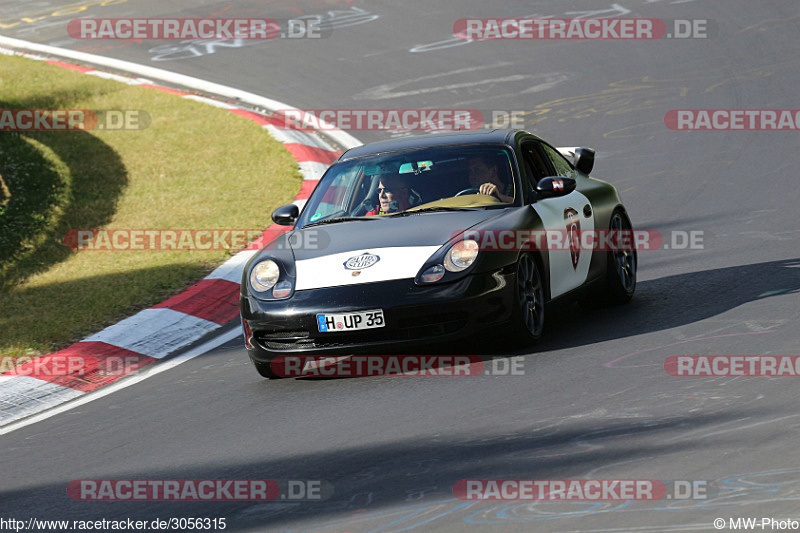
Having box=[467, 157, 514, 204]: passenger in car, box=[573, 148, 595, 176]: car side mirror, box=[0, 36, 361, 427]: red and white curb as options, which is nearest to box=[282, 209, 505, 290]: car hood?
box=[467, 157, 514, 204]: passenger in car

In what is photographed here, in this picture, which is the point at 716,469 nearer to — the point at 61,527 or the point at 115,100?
the point at 61,527

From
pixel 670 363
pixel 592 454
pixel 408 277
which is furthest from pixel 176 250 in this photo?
pixel 592 454

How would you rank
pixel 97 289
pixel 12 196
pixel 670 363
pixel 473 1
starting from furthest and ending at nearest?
pixel 473 1, pixel 12 196, pixel 97 289, pixel 670 363

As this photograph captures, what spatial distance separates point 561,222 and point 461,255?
4.02 feet

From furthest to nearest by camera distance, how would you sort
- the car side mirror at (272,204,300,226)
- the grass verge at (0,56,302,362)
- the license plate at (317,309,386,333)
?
1. the grass verge at (0,56,302,362)
2. the car side mirror at (272,204,300,226)
3. the license plate at (317,309,386,333)

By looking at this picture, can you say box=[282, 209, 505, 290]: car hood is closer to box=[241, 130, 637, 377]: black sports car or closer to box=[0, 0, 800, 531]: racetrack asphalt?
box=[241, 130, 637, 377]: black sports car

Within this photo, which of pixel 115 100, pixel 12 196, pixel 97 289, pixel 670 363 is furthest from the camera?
pixel 115 100

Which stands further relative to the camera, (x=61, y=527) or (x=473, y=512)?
(x=61, y=527)

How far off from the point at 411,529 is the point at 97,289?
618 cm

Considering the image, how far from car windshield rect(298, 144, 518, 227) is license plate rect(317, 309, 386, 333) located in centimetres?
113

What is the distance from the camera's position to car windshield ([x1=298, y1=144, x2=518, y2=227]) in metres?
7.58

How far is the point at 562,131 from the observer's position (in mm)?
15086

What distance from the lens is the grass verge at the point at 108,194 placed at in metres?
9.41

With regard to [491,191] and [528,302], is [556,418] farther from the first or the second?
[491,191]
